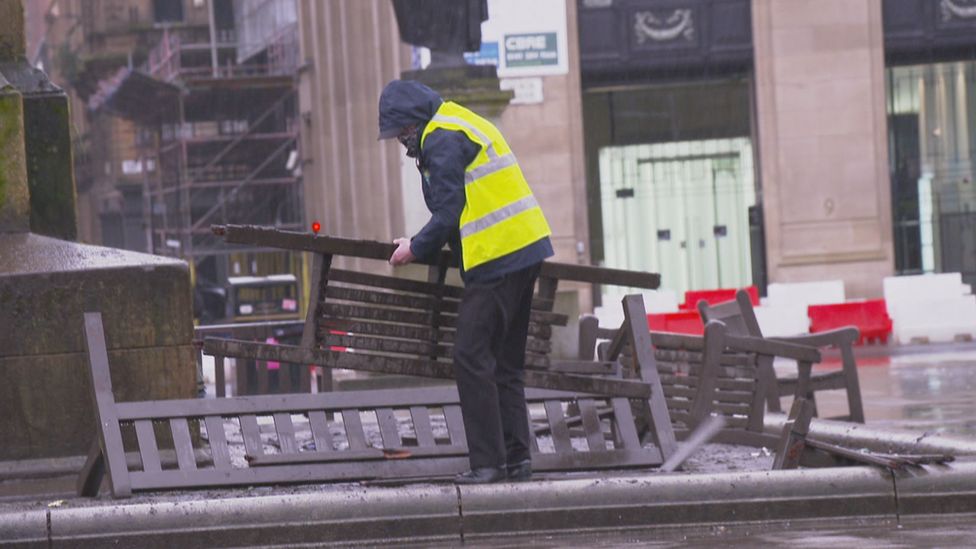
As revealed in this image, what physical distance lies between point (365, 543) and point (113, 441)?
108cm

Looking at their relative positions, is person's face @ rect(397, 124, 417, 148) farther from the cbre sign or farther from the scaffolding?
the scaffolding

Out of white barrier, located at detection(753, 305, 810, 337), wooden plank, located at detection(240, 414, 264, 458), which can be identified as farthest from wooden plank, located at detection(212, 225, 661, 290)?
white barrier, located at detection(753, 305, 810, 337)

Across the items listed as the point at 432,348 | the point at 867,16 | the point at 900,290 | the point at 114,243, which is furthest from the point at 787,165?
the point at 114,243

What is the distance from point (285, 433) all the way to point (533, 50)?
21202 mm

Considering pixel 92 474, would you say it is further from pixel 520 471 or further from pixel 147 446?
pixel 520 471

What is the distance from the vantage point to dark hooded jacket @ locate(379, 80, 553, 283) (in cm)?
727

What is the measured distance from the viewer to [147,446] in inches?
286

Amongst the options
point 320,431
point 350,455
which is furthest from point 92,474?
point 350,455

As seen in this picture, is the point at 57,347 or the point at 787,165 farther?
the point at 787,165

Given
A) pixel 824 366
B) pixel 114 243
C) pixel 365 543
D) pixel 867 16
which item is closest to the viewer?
pixel 365 543

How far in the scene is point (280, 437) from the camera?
299 inches

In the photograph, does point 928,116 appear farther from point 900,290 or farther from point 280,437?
point 280,437

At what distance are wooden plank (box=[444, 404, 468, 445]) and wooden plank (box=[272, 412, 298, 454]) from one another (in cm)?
66

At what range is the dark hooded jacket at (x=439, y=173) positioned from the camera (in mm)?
7273
